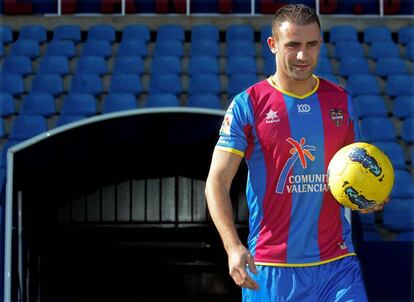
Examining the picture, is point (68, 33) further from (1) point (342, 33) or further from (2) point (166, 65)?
(1) point (342, 33)

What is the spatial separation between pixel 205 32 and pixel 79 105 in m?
2.22

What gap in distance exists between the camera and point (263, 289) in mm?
3430

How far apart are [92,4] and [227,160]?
9357mm

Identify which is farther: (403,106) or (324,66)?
(324,66)

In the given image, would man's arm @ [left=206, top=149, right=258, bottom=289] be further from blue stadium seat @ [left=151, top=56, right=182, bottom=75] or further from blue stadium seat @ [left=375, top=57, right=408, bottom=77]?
blue stadium seat @ [left=375, top=57, right=408, bottom=77]

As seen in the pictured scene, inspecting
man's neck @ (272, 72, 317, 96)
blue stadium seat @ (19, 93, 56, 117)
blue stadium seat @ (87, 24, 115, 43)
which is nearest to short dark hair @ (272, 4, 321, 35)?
man's neck @ (272, 72, 317, 96)

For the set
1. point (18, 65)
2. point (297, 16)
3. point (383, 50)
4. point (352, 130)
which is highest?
point (383, 50)

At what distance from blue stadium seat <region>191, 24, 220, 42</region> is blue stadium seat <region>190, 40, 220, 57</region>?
136mm

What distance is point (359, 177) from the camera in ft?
10.9

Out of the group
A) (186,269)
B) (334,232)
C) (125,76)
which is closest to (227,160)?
(334,232)

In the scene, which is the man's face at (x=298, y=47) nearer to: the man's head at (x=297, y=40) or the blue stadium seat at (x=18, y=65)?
the man's head at (x=297, y=40)

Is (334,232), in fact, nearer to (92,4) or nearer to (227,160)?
(227,160)

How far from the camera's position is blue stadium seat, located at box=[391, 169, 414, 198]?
26.9 feet

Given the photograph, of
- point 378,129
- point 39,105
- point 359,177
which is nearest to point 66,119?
point 39,105
